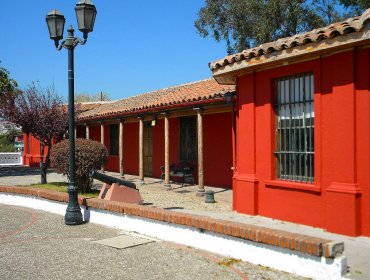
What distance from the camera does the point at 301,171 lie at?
700 cm

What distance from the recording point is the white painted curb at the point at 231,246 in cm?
413

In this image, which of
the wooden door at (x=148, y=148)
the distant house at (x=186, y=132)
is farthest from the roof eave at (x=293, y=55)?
the wooden door at (x=148, y=148)

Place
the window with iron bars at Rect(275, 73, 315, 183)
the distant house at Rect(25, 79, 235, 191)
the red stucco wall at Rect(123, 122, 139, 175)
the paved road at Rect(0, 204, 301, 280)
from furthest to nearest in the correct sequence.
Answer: the red stucco wall at Rect(123, 122, 139, 175)
the distant house at Rect(25, 79, 235, 191)
the window with iron bars at Rect(275, 73, 315, 183)
the paved road at Rect(0, 204, 301, 280)

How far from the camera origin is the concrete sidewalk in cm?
472

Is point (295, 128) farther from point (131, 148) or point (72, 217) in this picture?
point (131, 148)

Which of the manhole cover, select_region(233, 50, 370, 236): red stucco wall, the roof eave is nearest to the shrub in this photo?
the roof eave

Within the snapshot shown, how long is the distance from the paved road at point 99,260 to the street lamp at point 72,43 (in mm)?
560

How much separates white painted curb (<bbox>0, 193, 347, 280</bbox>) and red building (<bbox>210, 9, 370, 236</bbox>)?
77.8 inches

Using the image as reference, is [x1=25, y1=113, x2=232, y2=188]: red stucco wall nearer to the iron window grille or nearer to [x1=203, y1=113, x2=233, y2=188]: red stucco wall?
[x1=203, y1=113, x2=233, y2=188]: red stucco wall

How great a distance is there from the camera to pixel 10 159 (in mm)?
29516

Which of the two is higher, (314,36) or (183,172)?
(314,36)

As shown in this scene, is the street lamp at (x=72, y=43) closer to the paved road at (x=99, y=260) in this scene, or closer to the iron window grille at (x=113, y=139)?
the paved road at (x=99, y=260)

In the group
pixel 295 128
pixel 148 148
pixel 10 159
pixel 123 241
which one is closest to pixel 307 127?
pixel 295 128

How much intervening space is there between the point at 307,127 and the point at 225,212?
102 inches
